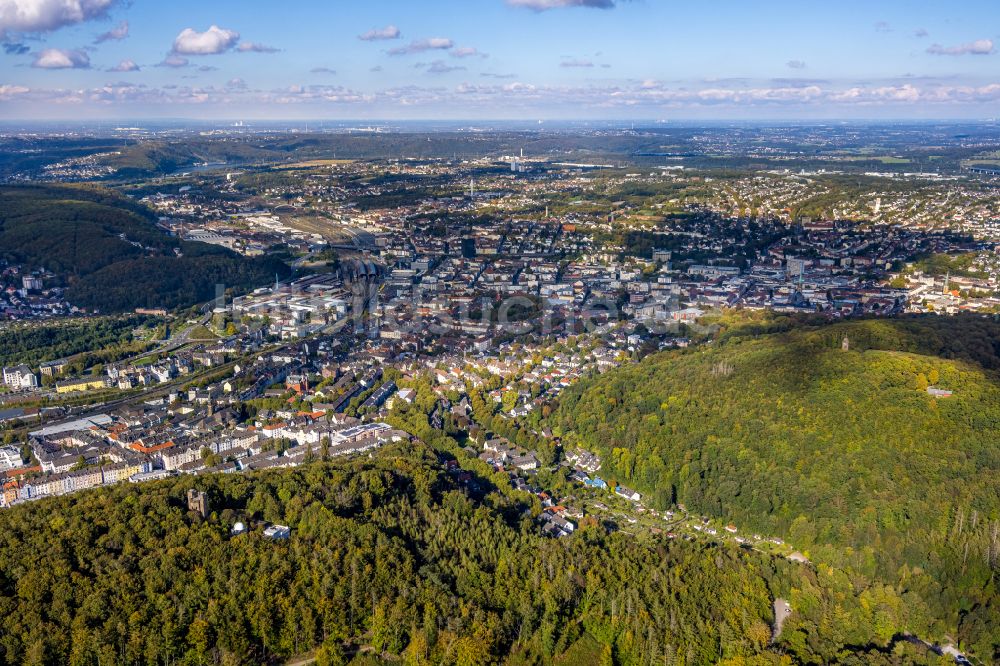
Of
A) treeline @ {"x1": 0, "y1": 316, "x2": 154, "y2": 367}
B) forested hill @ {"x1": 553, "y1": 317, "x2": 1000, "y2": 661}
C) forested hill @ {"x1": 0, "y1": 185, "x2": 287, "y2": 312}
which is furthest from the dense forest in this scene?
forested hill @ {"x1": 0, "y1": 185, "x2": 287, "y2": 312}

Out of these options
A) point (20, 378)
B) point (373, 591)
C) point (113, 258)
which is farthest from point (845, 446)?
point (113, 258)

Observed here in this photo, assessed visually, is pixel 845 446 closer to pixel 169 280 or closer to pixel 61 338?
pixel 61 338

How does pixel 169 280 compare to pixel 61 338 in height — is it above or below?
above

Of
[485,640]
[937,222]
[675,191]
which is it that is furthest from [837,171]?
[485,640]

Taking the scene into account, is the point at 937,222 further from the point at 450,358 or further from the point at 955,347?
the point at 450,358

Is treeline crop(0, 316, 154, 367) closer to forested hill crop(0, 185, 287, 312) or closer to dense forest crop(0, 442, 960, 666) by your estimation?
forested hill crop(0, 185, 287, 312)

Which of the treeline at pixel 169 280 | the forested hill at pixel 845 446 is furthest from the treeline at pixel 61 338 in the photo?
the forested hill at pixel 845 446

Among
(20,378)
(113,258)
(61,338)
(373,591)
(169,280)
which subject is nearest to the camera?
(373,591)
